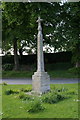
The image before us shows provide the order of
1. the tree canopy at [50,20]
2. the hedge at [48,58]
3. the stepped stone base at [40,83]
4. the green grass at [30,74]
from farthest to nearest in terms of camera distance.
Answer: the hedge at [48,58] → the green grass at [30,74] → the tree canopy at [50,20] → the stepped stone base at [40,83]

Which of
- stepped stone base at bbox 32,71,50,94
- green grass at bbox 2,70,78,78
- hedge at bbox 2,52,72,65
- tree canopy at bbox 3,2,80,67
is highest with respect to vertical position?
tree canopy at bbox 3,2,80,67

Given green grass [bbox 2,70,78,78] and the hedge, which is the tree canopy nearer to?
green grass [bbox 2,70,78,78]

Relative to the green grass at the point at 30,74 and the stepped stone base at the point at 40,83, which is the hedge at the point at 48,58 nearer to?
the green grass at the point at 30,74

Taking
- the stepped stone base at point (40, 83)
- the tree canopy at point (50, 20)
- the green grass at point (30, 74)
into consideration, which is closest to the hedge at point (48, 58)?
the tree canopy at point (50, 20)

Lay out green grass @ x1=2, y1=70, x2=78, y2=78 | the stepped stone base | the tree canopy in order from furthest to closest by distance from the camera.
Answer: green grass @ x1=2, y1=70, x2=78, y2=78, the tree canopy, the stepped stone base

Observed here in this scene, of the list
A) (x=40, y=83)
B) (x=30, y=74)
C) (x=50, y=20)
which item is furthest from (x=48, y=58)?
(x=40, y=83)

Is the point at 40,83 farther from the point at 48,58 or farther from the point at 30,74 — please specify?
the point at 48,58

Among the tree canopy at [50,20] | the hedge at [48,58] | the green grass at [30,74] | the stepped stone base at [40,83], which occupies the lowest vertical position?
the green grass at [30,74]

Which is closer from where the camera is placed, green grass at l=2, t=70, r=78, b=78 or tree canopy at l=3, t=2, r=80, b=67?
tree canopy at l=3, t=2, r=80, b=67

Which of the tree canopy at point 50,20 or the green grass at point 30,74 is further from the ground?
the tree canopy at point 50,20

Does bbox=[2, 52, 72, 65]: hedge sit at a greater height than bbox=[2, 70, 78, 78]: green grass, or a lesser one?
greater

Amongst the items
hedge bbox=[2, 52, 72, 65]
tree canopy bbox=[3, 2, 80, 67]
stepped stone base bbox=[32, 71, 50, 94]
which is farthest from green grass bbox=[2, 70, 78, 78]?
stepped stone base bbox=[32, 71, 50, 94]

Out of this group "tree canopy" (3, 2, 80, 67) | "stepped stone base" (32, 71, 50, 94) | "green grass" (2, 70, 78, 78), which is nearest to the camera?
"stepped stone base" (32, 71, 50, 94)

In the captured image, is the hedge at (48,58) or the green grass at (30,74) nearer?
the green grass at (30,74)
